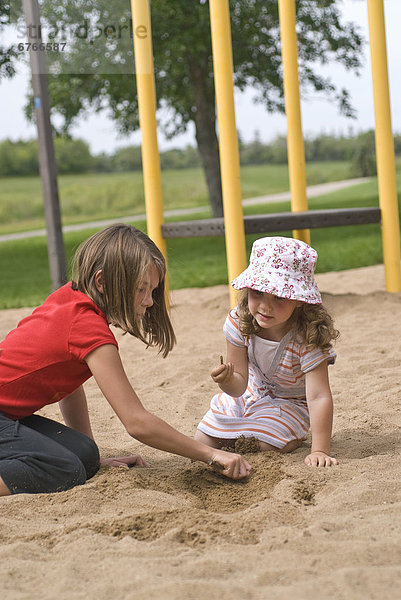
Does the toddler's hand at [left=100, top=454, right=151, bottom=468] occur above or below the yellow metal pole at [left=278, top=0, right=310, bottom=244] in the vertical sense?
below

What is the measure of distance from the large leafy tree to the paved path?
16.6 feet

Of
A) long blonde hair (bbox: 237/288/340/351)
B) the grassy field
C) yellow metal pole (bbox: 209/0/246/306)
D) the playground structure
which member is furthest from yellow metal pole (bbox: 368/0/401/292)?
long blonde hair (bbox: 237/288/340/351)

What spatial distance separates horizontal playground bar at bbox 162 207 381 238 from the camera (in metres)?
5.64

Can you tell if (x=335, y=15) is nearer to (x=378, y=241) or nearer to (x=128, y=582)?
(x=378, y=241)

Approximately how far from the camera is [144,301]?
2.57 m

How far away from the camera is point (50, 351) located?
252 centimetres

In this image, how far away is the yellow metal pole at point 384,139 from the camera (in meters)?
6.11

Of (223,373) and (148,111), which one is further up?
(148,111)

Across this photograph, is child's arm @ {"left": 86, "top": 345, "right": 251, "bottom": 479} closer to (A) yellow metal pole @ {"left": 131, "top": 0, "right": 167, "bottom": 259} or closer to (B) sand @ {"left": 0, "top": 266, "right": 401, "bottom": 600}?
(B) sand @ {"left": 0, "top": 266, "right": 401, "bottom": 600}

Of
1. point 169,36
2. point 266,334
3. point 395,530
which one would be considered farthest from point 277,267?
point 169,36

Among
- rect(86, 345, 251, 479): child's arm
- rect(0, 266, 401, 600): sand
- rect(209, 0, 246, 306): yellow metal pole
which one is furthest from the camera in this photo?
rect(209, 0, 246, 306): yellow metal pole

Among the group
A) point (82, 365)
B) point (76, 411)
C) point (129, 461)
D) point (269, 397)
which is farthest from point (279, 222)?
point (82, 365)

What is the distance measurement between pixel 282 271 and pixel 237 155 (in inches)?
121

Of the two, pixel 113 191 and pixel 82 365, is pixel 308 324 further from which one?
pixel 113 191
